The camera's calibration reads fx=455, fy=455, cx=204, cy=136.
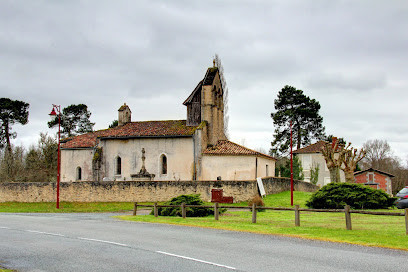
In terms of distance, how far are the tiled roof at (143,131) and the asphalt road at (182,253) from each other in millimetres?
32344

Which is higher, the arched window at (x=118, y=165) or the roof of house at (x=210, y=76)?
the roof of house at (x=210, y=76)

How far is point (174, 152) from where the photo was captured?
4941cm

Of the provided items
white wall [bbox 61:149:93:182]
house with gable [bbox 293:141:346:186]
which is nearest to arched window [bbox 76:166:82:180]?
white wall [bbox 61:149:93:182]

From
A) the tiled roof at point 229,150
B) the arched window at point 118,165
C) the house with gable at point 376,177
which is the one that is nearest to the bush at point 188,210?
the tiled roof at point 229,150

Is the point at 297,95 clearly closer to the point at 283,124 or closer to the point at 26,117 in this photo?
the point at 283,124

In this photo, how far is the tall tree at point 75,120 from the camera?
86.3 metres

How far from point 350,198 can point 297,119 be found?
157 feet

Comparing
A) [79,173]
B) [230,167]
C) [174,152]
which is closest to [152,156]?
[174,152]

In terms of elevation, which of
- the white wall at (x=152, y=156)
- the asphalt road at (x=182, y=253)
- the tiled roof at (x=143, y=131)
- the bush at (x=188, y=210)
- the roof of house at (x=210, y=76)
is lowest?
the asphalt road at (x=182, y=253)

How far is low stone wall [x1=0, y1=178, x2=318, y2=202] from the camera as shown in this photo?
40344mm

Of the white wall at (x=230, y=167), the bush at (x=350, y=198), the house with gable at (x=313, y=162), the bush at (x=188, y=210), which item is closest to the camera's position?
the bush at (x=188, y=210)

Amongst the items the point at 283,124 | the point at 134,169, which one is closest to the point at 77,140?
the point at 134,169

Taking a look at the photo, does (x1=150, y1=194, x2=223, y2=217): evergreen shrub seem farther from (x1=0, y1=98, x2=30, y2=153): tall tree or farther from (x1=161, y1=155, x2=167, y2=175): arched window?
(x1=0, y1=98, x2=30, y2=153): tall tree

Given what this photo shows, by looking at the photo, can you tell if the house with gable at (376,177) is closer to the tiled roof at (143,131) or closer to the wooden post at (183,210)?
the tiled roof at (143,131)
